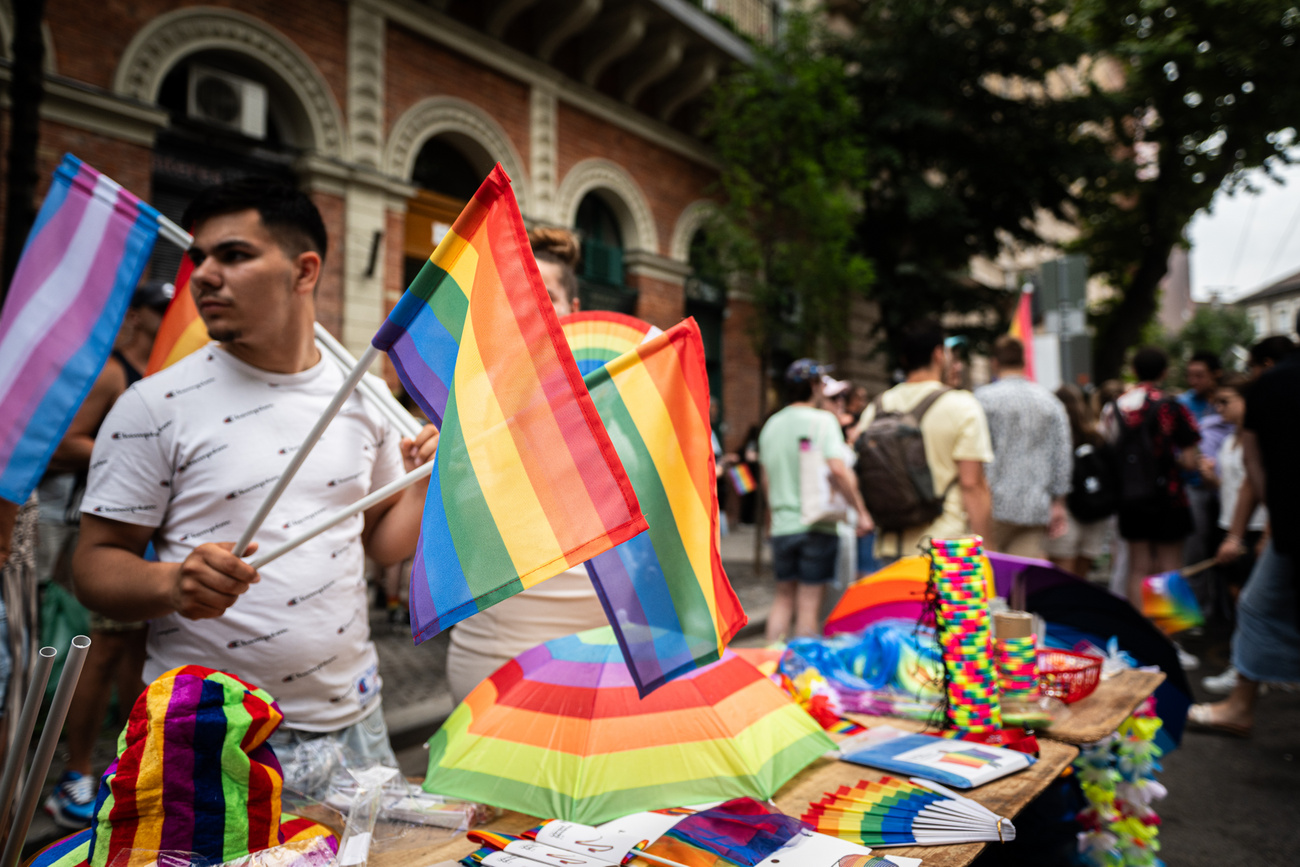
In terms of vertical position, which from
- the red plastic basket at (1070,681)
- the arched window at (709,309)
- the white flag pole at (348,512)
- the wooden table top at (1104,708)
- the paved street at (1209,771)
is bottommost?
the paved street at (1209,771)

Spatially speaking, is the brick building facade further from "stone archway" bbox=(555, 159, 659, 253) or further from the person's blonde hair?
the person's blonde hair

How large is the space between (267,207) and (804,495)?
12.5ft

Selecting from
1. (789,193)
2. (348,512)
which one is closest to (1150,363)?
(789,193)

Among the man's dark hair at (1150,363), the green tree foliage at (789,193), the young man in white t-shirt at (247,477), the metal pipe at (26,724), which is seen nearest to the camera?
the metal pipe at (26,724)

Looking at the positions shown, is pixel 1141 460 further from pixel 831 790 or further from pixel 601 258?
pixel 601 258

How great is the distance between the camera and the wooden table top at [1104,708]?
1.96 metres

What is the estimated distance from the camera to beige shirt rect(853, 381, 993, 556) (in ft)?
13.1

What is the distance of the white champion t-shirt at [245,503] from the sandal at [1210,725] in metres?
4.61

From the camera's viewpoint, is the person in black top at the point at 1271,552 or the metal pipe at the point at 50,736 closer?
the metal pipe at the point at 50,736

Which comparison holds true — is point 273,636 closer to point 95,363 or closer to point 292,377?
point 292,377

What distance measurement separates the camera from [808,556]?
16.8ft

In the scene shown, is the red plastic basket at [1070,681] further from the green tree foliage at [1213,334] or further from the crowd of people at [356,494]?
the green tree foliage at [1213,334]

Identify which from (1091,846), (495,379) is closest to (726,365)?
(1091,846)

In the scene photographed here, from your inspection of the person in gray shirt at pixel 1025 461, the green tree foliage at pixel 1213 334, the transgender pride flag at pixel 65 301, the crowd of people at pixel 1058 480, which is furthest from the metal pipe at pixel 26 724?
the green tree foliage at pixel 1213 334
